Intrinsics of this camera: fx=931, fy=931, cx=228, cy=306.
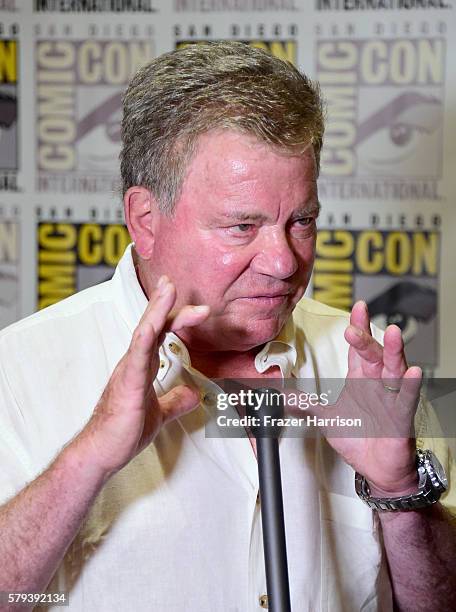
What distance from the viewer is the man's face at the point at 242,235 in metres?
0.75

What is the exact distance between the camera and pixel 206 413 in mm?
802

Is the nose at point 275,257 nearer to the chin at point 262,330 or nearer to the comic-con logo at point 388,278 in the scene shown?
the chin at point 262,330

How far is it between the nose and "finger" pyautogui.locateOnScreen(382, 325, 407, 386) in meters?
0.11

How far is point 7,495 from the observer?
2.40 feet

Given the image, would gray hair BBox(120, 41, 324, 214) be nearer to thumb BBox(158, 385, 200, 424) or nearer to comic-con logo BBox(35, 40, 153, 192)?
thumb BBox(158, 385, 200, 424)

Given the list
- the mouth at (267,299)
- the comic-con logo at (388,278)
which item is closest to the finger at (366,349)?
the mouth at (267,299)

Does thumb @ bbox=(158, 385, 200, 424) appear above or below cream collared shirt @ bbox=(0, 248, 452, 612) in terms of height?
above

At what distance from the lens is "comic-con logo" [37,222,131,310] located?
1430mm

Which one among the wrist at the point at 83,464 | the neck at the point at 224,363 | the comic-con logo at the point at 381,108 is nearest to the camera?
the wrist at the point at 83,464

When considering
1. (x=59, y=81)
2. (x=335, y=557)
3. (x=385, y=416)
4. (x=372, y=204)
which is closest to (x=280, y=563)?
(x=385, y=416)

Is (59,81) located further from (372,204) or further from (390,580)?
(390,580)

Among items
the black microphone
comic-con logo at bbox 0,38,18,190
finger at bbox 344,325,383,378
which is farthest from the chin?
comic-con logo at bbox 0,38,18,190

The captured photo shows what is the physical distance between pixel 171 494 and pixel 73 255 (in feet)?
2.41

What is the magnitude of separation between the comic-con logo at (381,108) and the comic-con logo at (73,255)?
351 millimetres
